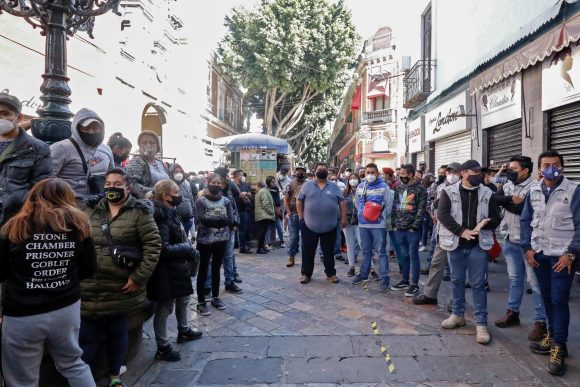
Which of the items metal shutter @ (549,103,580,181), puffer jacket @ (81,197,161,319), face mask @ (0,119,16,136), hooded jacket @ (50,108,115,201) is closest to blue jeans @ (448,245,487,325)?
puffer jacket @ (81,197,161,319)

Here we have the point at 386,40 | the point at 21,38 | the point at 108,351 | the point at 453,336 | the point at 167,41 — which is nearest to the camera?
the point at 108,351

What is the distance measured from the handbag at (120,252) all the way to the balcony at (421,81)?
13.6 m

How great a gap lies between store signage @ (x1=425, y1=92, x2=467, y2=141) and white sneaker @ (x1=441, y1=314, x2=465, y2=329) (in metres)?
7.46

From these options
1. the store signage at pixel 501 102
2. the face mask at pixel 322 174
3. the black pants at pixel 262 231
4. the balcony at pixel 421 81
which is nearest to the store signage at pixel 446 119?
the store signage at pixel 501 102

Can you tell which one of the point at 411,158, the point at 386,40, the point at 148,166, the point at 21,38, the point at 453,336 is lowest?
the point at 453,336

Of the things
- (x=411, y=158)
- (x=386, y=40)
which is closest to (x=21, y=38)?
(x=411, y=158)

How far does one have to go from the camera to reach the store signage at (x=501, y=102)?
28.1ft

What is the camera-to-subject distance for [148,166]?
450 cm

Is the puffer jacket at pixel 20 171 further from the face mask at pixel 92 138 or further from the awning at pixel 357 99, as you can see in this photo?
the awning at pixel 357 99

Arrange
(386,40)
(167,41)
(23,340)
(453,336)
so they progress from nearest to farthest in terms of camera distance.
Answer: (23,340) < (453,336) < (167,41) < (386,40)

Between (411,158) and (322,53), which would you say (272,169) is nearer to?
(411,158)

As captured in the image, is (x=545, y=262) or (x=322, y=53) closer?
(x=545, y=262)

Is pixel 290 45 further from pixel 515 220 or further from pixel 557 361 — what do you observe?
pixel 557 361

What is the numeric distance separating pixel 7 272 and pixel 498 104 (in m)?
9.92
